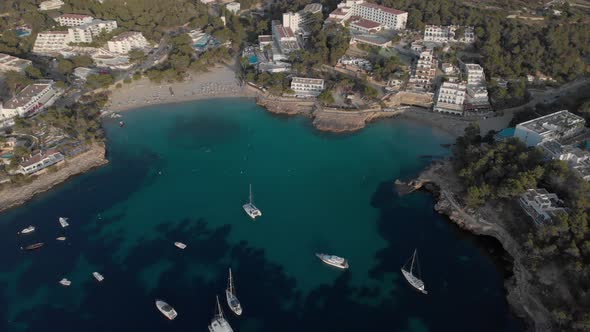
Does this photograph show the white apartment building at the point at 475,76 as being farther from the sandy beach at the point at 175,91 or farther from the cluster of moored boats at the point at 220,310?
the cluster of moored boats at the point at 220,310

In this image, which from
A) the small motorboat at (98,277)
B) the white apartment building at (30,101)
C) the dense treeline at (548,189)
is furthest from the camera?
the white apartment building at (30,101)

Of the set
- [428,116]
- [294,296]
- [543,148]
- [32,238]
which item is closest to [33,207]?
[32,238]

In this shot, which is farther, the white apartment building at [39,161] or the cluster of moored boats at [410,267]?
the white apartment building at [39,161]

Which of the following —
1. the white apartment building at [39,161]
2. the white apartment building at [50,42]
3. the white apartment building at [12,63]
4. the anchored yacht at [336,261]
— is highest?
the white apartment building at [50,42]

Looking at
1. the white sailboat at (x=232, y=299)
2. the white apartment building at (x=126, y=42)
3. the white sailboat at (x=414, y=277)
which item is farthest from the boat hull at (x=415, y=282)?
the white apartment building at (x=126, y=42)

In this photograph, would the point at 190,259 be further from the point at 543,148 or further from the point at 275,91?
the point at 543,148

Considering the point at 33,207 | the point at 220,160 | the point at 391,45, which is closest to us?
the point at 33,207
